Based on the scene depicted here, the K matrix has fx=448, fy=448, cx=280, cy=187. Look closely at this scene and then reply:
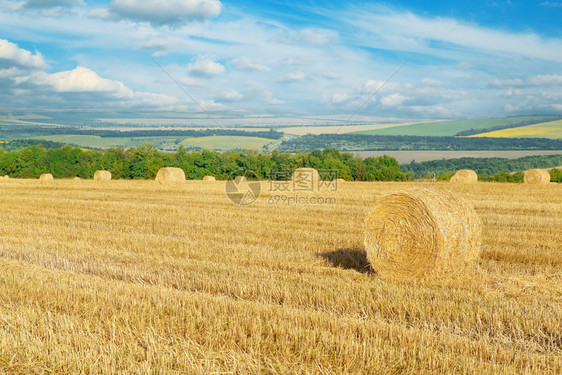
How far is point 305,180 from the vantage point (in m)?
26.7

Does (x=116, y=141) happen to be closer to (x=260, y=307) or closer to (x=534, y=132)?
(x=534, y=132)

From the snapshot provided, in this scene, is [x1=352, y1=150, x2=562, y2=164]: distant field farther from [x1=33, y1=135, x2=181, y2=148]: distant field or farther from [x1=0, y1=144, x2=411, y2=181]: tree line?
[x1=33, y1=135, x2=181, y2=148]: distant field

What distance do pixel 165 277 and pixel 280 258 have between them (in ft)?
7.83

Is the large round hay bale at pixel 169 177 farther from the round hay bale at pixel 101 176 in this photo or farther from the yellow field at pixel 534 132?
the yellow field at pixel 534 132

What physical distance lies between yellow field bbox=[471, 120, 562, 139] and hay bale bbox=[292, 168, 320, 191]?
74451 millimetres

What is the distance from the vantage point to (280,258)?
891 centimetres

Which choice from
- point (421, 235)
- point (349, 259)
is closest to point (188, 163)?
point (349, 259)

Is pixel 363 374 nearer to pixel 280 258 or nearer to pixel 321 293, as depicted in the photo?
pixel 321 293

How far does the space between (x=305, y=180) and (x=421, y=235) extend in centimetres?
1882

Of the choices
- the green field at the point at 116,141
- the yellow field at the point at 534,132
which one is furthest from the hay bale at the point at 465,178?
the yellow field at the point at 534,132

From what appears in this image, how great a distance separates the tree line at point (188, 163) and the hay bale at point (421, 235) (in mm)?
40118

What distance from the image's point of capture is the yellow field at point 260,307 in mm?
4293

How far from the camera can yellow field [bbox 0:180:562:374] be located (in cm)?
429

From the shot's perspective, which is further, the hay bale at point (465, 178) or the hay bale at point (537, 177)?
the hay bale at point (465, 178)
